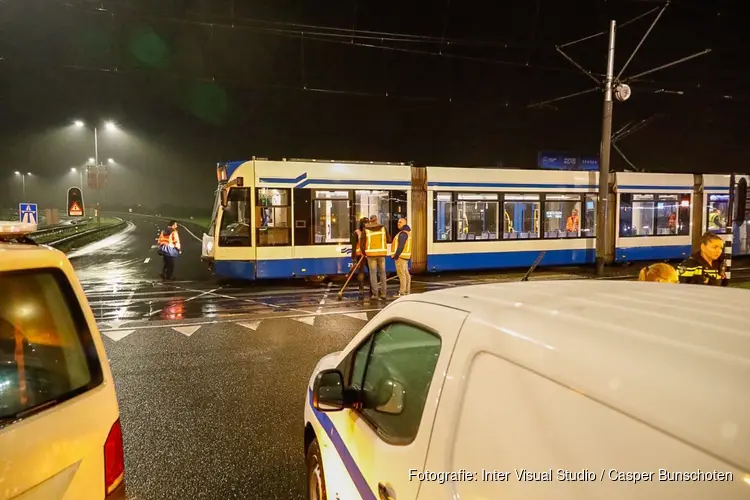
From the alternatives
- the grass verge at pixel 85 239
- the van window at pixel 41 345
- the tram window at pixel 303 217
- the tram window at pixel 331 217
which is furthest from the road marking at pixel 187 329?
the grass verge at pixel 85 239

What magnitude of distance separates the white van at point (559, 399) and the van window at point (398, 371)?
1cm

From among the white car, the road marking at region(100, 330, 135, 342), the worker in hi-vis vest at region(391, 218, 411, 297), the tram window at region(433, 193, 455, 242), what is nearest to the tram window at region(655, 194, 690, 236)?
the tram window at region(433, 193, 455, 242)

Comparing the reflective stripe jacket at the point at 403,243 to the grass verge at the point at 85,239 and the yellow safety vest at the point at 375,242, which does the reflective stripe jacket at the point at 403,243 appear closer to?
the yellow safety vest at the point at 375,242

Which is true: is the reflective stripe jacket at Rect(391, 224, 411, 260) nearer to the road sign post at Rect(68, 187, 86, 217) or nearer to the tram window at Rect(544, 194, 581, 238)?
the tram window at Rect(544, 194, 581, 238)

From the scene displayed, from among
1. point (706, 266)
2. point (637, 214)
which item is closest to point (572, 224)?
point (637, 214)

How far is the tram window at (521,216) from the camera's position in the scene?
17.0 m

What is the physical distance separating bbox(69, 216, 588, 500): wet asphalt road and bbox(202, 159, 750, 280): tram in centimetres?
121

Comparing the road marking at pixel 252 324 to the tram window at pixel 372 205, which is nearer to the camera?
the road marking at pixel 252 324

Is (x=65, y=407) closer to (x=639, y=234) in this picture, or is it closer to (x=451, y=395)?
(x=451, y=395)

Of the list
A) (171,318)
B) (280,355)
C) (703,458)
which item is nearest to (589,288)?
(703,458)

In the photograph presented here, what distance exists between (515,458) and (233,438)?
403 centimetres

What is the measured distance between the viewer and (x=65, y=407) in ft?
7.27

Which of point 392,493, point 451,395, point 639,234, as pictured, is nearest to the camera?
point 451,395

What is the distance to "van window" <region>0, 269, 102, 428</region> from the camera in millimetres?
2189
